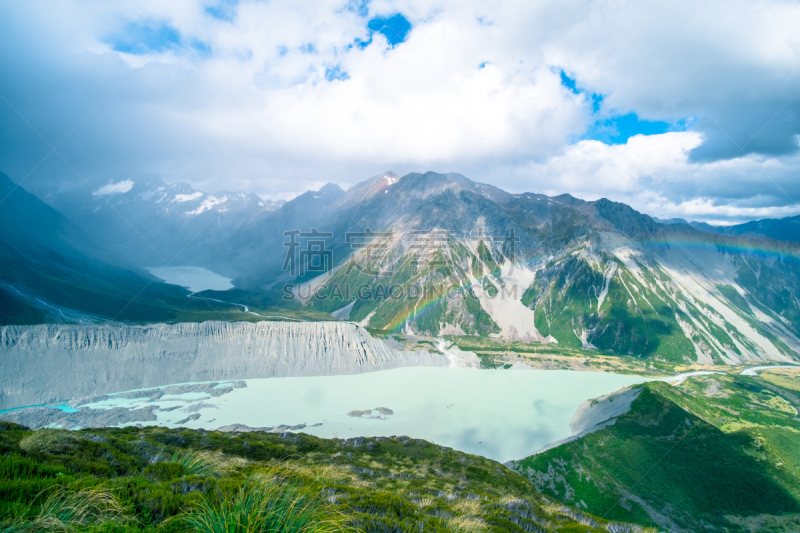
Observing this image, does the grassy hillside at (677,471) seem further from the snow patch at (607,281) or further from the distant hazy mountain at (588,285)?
the snow patch at (607,281)

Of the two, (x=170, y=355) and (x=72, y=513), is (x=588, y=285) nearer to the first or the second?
(x=170, y=355)

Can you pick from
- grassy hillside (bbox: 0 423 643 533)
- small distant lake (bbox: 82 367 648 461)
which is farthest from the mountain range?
grassy hillside (bbox: 0 423 643 533)

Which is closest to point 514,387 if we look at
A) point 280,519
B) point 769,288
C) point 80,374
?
point 280,519

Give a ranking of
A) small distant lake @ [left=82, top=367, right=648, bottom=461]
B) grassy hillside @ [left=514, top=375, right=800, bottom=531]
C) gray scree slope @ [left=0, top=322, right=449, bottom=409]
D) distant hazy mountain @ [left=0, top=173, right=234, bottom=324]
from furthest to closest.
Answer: distant hazy mountain @ [left=0, top=173, right=234, bottom=324] → gray scree slope @ [left=0, top=322, right=449, bottom=409] → small distant lake @ [left=82, top=367, right=648, bottom=461] → grassy hillside @ [left=514, top=375, right=800, bottom=531]

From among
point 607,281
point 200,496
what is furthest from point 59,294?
point 607,281

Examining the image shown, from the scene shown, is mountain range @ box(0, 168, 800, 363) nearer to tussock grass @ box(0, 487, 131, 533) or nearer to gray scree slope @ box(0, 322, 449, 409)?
gray scree slope @ box(0, 322, 449, 409)

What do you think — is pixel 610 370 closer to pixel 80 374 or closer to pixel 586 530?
pixel 586 530
